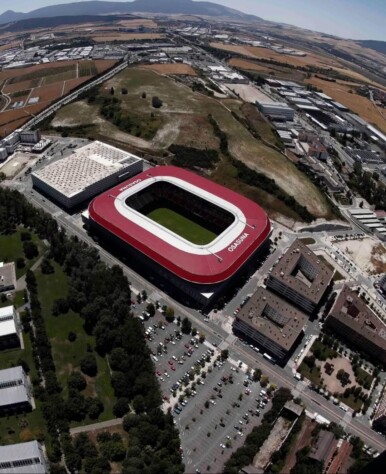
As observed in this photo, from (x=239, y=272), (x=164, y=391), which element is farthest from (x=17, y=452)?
(x=239, y=272)

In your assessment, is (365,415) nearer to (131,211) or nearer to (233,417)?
(233,417)

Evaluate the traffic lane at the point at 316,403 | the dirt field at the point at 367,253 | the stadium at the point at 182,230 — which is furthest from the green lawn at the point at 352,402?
the dirt field at the point at 367,253

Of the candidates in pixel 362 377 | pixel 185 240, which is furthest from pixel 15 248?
pixel 362 377

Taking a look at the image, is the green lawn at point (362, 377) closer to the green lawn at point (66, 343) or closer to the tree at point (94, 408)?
the green lawn at point (66, 343)

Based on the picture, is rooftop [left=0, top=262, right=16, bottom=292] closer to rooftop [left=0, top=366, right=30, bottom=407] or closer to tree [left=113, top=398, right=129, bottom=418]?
rooftop [left=0, top=366, right=30, bottom=407]

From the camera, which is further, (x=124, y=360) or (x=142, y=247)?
(x=142, y=247)

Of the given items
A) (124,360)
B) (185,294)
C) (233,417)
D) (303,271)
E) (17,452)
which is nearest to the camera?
(17,452)

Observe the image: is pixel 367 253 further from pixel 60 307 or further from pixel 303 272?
pixel 60 307
